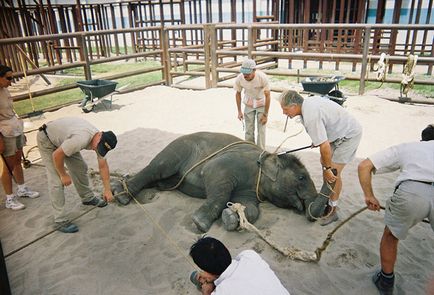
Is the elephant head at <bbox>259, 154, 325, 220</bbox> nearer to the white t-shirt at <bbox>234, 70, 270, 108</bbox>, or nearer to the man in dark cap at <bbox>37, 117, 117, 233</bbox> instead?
the white t-shirt at <bbox>234, 70, 270, 108</bbox>

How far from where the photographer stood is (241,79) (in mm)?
5086

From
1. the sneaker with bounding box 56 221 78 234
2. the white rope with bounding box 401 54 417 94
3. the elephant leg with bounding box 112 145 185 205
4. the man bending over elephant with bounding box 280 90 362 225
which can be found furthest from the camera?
the white rope with bounding box 401 54 417 94

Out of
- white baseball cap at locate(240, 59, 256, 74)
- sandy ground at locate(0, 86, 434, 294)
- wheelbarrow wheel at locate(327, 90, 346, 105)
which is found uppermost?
white baseball cap at locate(240, 59, 256, 74)

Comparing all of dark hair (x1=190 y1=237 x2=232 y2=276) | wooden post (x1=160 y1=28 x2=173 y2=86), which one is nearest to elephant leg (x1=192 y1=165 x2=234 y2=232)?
dark hair (x1=190 y1=237 x2=232 y2=276)

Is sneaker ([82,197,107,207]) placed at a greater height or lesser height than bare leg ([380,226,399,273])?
lesser

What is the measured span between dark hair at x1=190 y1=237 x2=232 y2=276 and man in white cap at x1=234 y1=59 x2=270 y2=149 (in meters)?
3.20

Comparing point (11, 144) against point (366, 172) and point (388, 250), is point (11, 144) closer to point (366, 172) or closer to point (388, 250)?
point (366, 172)

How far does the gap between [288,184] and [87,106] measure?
567 cm

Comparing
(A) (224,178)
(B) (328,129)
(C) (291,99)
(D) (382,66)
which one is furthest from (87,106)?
(D) (382,66)

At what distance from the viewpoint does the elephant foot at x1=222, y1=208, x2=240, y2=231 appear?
343cm

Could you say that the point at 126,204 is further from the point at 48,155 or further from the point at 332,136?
the point at 332,136

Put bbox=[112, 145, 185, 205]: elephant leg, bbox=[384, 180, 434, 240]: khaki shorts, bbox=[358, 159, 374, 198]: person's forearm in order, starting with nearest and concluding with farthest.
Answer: bbox=[384, 180, 434, 240]: khaki shorts → bbox=[358, 159, 374, 198]: person's forearm → bbox=[112, 145, 185, 205]: elephant leg

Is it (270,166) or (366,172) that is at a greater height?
(366,172)

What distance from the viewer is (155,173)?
4.29m
